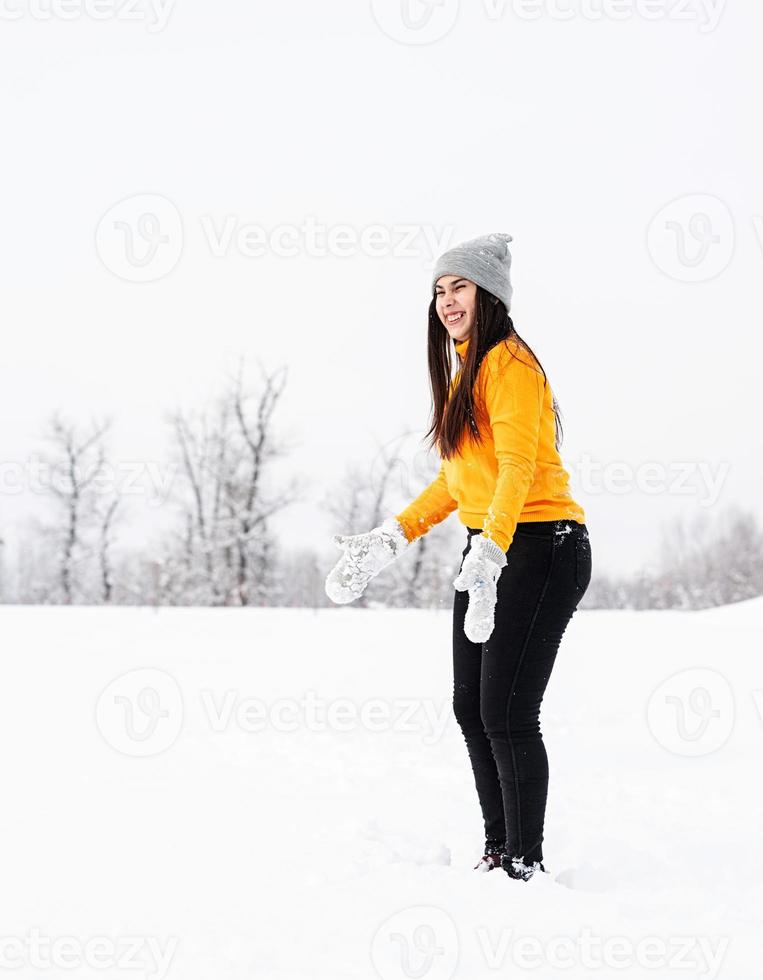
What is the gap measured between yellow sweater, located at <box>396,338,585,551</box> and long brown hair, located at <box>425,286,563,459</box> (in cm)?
2

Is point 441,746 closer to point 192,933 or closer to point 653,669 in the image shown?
point 192,933

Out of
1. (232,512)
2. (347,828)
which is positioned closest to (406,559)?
(232,512)

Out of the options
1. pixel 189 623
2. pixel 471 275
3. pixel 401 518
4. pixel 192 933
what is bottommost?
pixel 192 933

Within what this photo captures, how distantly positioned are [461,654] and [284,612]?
781 centimetres

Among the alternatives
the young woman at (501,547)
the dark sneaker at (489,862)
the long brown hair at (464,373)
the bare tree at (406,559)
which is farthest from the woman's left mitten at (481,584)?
the bare tree at (406,559)

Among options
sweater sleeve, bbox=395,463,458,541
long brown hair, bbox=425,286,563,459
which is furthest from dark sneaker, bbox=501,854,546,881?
long brown hair, bbox=425,286,563,459

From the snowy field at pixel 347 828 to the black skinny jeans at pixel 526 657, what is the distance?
0.70 ft

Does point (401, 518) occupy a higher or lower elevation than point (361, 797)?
higher

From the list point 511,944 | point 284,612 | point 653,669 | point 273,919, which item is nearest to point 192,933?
point 273,919

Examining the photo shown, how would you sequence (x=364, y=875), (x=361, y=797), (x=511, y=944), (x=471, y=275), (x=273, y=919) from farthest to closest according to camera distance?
(x=361, y=797) < (x=471, y=275) < (x=364, y=875) < (x=273, y=919) < (x=511, y=944)

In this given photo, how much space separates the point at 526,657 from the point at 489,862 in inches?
25.9

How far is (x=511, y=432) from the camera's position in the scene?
2316mm

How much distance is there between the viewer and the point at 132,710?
4.30 metres

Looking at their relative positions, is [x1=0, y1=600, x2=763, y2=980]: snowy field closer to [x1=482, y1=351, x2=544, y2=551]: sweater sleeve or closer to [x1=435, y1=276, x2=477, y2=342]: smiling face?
[x1=482, y1=351, x2=544, y2=551]: sweater sleeve
